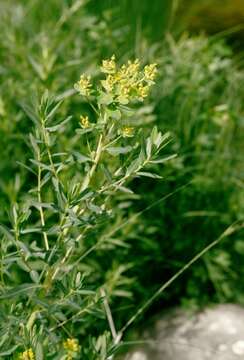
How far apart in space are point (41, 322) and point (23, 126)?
106 cm

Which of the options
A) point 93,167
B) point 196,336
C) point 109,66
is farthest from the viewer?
point 196,336

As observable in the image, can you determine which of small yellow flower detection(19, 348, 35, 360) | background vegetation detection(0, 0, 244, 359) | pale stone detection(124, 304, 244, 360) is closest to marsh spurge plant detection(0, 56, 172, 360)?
small yellow flower detection(19, 348, 35, 360)

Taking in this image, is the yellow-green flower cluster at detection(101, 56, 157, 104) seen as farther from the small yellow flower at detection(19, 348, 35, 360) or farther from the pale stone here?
the pale stone

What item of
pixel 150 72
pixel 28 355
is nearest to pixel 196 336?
pixel 28 355

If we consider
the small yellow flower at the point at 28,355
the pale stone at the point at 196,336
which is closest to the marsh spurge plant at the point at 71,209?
the small yellow flower at the point at 28,355

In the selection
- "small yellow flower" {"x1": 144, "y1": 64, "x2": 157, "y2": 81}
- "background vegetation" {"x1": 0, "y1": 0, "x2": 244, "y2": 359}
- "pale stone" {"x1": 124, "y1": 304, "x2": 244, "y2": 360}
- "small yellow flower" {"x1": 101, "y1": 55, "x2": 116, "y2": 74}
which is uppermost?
"small yellow flower" {"x1": 101, "y1": 55, "x2": 116, "y2": 74}

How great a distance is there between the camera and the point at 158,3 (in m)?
3.66

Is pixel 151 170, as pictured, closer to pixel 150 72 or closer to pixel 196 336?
pixel 196 336

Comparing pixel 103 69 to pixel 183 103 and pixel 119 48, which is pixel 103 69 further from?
pixel 119 48

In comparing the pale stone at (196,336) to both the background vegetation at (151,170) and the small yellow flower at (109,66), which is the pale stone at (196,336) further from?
the small yellow flower at (109,66)

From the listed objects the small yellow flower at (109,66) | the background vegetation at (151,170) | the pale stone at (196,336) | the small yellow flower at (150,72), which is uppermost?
the small yellow flower at (109,66)

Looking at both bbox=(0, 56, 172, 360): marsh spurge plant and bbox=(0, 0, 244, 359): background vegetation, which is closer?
bbox=(0, 56, 172, 360): marsh spurge plant

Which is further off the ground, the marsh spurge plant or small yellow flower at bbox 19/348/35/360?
the marsh spurge plant

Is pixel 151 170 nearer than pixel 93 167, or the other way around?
pixel 93 167
